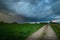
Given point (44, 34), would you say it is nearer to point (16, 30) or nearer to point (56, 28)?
point (56, 28)

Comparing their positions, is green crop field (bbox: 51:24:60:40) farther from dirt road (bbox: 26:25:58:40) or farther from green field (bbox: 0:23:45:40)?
green field (bbox: 0:23:45:40)

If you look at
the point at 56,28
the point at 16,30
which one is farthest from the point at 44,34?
the point at 16,30

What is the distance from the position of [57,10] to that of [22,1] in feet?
2.18

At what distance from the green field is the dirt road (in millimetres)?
67

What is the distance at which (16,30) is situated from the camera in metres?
3.44

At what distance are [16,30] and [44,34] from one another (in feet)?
1.69

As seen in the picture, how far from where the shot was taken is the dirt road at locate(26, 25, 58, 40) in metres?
3.44

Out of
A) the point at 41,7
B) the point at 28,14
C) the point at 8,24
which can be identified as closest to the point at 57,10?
the point at 41,7

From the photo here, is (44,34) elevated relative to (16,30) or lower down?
lower down

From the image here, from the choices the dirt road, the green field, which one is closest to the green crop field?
the dirt road

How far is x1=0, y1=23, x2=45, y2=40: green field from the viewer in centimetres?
341

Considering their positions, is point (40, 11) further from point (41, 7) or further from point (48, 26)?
point (48, 26)

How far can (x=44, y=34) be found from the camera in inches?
136

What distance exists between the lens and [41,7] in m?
3.48
